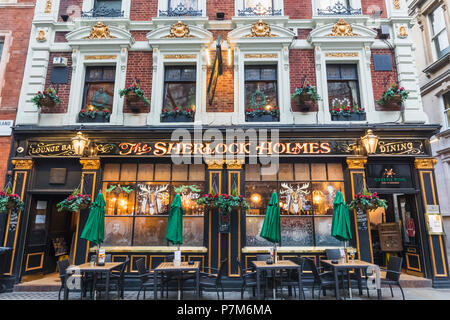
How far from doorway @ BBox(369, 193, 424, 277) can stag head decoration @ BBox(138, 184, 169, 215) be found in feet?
27.7

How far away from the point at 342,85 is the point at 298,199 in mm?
4569

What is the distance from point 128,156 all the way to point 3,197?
382 cm

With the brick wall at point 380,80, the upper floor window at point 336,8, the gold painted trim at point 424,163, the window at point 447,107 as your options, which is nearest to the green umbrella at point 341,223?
the gold painted trim at point 424,163

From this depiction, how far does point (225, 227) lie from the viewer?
30.2 ft

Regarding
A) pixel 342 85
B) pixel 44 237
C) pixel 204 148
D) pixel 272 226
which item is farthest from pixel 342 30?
pixel 44 237

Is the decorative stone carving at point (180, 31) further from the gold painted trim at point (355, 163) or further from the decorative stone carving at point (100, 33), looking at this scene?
the gold painted trim at point (355, 163)

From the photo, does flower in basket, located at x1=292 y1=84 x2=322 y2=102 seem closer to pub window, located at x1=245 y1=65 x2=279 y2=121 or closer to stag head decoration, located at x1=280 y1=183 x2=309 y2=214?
pub window, located at x1=245 y1=65 x2=279 y2=121

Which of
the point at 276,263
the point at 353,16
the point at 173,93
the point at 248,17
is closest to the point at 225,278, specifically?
the point at 276,263

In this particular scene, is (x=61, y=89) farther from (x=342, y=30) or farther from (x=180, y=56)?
(x=342, y=30)

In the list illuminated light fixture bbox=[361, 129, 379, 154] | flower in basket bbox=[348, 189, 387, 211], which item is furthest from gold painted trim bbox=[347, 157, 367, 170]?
flower in basket bbox=[348, 189, 387, 211]

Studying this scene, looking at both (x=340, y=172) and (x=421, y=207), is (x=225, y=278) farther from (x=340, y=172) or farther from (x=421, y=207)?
(x=421, y=207)

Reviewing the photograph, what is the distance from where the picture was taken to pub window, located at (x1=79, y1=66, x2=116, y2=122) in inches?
414

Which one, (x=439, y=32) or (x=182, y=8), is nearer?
(x=182, y=8)

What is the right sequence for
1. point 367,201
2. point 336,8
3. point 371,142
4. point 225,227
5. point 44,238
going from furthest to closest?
1. point 336,8
2. point 44,238
3. point 225,227
4. point 371,142
5. point 367,201
